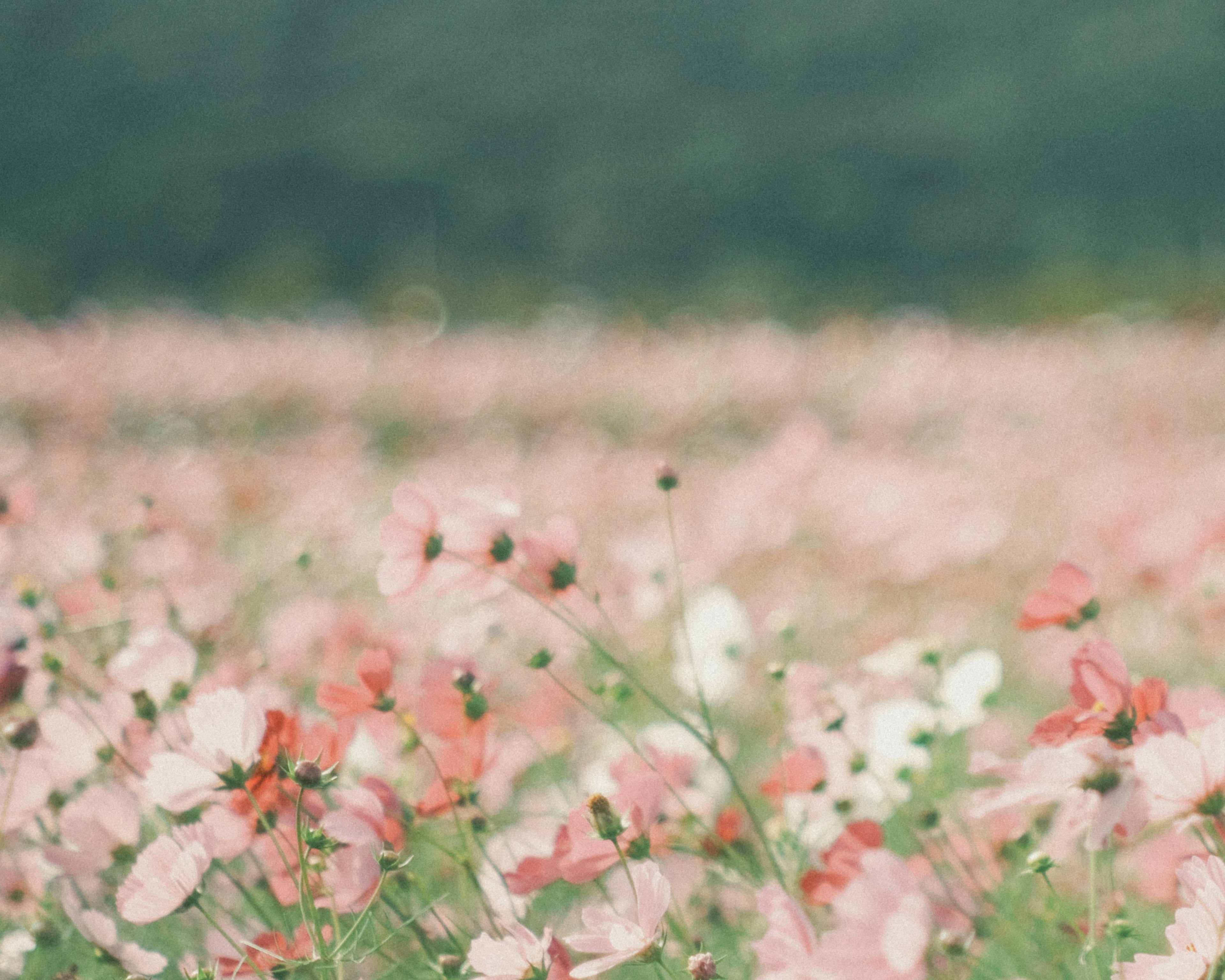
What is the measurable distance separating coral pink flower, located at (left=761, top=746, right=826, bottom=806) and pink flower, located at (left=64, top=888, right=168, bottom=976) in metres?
0.39

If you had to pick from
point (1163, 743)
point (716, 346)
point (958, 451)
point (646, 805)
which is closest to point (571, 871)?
point (646, 805)

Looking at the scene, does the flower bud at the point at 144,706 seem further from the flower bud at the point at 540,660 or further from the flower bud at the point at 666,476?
the flower bud at the point at 666,476

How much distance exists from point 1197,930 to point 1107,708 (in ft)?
0.37

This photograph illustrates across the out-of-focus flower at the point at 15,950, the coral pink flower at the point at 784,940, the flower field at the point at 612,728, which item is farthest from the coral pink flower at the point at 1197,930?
the out-of-focus flower at the point at 15,950

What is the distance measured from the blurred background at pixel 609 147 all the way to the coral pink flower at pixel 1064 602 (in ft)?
29.8

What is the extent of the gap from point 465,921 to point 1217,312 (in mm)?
7161

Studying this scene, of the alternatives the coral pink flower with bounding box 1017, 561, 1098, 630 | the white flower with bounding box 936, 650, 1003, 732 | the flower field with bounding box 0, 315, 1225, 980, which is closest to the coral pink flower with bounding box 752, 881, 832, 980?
the flower field with bounding box 0, 315, 1225, 980

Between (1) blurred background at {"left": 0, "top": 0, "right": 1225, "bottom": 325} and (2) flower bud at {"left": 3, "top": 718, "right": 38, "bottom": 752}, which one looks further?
(1) blurred background at {"left": 0, "top": 0, "right": 1225, "bottom": 325}

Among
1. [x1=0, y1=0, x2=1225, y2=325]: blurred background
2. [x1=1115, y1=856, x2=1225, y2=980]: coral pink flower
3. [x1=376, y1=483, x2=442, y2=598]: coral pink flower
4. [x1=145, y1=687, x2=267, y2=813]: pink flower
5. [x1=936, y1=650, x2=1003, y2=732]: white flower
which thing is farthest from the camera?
[x1=0, y1=0, x2=1225, y2=325]: blurred background

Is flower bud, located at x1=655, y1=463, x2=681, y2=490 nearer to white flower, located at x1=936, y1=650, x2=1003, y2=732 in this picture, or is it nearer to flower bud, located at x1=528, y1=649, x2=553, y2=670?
flower bud, located at x1=528, y1=649, x2=553, y2=670

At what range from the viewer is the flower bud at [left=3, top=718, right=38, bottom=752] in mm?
604

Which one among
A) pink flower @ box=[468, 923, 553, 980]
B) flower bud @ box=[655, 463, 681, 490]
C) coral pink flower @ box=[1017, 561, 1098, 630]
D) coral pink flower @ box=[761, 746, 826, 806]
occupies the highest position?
flower bud @ box=[655, 463, 681, 490]

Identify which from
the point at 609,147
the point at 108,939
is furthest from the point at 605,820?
the point at 609,147

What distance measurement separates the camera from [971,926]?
737 millimetres
